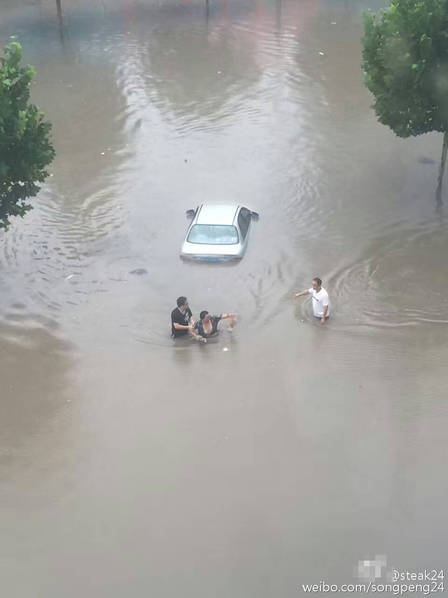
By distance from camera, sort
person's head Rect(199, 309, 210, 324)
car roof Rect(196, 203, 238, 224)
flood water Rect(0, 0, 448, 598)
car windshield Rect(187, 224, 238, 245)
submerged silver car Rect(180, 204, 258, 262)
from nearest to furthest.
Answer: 1. flood water Rect(0, 0, 448, 598)
2. person's head Rect(199, 309, 210, 324)
3. submerged silver car Rect(180, 204, 258, 262)
4. car windshield Rect(187, 224, 238, 245)
5. car roof Rect(196, 203, 238, 224)

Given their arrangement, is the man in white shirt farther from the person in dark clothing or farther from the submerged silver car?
the submerged silver car

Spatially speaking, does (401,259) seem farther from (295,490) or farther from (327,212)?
(295,490)

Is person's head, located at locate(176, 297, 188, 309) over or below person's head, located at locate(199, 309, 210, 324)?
over

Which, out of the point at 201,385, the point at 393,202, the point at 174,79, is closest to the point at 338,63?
the point at 174,79

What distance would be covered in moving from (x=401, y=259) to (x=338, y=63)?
1591 cm

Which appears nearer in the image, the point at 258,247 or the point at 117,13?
the point at 258,247

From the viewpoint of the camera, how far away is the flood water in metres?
9.64

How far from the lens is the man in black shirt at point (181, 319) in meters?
13.8

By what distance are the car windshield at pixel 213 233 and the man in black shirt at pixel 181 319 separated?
3.22 m

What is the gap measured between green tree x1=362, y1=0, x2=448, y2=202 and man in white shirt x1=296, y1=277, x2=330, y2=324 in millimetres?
5743

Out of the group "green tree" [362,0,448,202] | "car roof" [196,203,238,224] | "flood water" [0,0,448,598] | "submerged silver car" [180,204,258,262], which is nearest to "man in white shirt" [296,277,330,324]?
"flood water" [0,0,448,598]

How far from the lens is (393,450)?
36.1ft

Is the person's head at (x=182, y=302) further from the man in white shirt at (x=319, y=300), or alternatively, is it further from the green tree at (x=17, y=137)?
the green tree at (x=17, y=137)

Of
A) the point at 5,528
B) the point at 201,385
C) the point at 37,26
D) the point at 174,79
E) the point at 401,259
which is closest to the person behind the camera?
the point at 5,528
